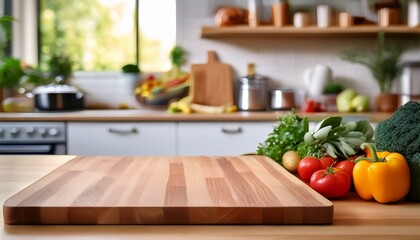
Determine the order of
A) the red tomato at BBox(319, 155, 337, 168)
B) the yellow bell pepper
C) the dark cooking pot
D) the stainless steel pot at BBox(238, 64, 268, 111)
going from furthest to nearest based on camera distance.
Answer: the stainless steel pot at BBox(238, 64, 268, 111) < the dark cooking pot < the red tomato at BBox(319, 155, 337, 168) < the yellow bell pepper

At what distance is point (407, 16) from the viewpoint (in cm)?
420

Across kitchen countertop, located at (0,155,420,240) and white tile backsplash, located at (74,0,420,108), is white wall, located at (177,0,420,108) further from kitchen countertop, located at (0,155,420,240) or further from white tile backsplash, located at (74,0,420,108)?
kitchen countertop, located at (0,155,420,240)

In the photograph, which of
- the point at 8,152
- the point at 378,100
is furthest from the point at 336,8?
the point at 8,152

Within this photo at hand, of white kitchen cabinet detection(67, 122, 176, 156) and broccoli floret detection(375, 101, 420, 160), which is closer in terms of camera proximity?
broccoli floret detection(375, 101, 420, 160)

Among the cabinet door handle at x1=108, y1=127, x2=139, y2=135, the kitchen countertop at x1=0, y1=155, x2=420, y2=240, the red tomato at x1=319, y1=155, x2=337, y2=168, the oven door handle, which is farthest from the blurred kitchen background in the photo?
the kitchen countertop at x1=0, y1=155, x2=420, y2=240

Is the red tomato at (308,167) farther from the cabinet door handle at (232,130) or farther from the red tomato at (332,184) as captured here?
the cabinet door handle at (232,130)

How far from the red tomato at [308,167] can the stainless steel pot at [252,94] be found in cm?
254

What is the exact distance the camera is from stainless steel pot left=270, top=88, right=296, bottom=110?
13.3ft

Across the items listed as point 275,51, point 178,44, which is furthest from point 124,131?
point 275,51

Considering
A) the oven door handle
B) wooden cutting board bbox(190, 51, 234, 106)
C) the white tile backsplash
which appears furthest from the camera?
the white tile backsplash

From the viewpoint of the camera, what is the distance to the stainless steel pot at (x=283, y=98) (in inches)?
160

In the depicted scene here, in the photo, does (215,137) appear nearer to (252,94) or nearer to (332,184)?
(252,94)

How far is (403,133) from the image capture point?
133cm

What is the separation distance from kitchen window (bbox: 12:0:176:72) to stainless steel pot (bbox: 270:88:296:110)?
904 mm
